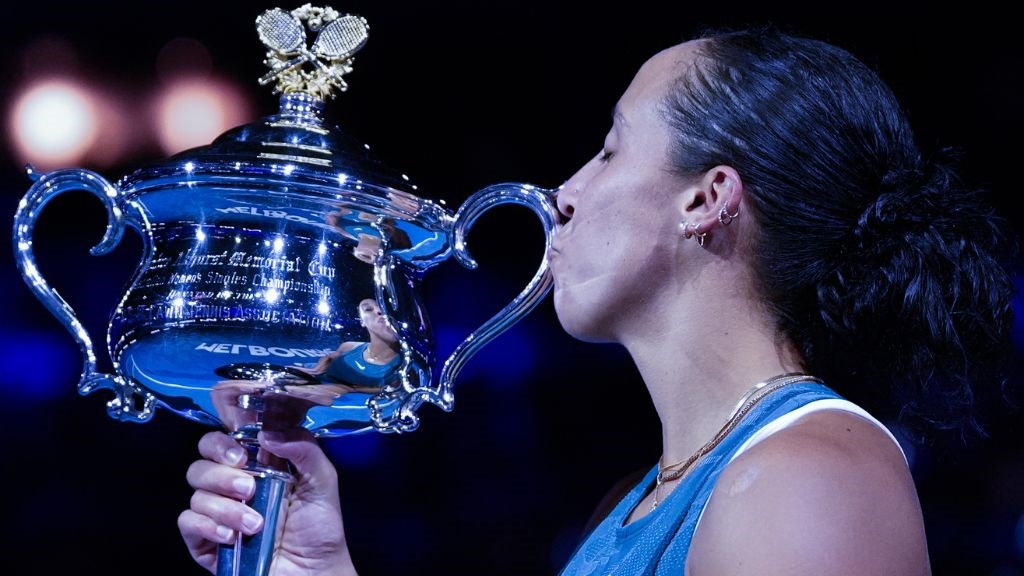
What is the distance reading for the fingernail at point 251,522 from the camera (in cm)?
119

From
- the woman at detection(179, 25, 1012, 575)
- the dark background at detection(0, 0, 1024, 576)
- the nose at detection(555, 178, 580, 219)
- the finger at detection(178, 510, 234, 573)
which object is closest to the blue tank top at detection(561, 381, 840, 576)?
the woman at detection(179, 25, 1012, 575)

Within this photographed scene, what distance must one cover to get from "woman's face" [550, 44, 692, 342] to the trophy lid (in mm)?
149

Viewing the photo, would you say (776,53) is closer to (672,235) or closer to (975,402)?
(672,235)

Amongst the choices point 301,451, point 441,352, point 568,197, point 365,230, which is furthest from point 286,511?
point 441,352

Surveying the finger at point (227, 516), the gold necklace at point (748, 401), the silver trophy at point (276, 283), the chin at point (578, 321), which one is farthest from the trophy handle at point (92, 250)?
the gold necklace at point (748, 401)

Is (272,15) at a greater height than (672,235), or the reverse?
(272,15)

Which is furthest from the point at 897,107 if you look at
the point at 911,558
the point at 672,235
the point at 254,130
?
the point at 254,130

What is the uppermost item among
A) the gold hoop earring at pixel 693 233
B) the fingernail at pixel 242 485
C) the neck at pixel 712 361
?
the fingernail at pixel 242 485

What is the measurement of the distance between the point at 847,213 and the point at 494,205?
35 centimetres

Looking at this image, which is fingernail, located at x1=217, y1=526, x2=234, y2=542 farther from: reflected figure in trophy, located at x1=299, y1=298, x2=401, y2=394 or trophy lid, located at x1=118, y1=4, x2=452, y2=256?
trophy lid, located at x1=118, y1=4, x2=452, y2=256

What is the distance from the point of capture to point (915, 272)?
3.67 feet

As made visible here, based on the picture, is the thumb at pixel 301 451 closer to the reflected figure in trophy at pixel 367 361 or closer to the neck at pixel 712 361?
the reflected figure in trophy at pixel 367 361

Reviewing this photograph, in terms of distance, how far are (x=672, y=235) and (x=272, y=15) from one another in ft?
1.62

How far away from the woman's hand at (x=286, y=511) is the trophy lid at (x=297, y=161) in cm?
25
